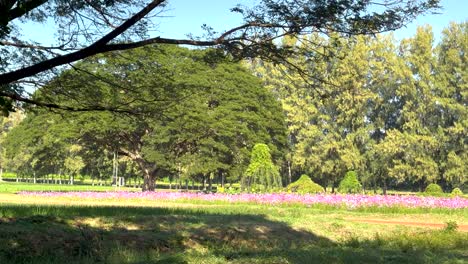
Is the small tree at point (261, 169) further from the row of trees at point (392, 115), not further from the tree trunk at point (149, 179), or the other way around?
the row of trees at point (392, 115)

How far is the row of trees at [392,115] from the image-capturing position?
4638cm

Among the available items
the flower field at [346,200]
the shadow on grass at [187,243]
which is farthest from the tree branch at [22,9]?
the flower field at [346,200]

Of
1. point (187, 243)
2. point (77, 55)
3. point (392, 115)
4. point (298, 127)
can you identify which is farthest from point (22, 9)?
point (392, 115)

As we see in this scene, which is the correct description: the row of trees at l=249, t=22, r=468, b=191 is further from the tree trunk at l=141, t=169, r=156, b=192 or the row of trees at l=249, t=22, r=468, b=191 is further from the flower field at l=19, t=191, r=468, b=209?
the flower field at l=19, t=191, r=468, b=209

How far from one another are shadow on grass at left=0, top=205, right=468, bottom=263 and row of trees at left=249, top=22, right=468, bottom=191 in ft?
108

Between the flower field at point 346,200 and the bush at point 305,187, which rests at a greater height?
the bush at point 305,187

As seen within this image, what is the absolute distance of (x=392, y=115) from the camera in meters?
54.5

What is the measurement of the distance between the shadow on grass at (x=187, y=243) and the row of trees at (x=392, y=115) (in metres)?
33.1

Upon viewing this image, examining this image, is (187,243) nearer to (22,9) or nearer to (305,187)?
(22,9)

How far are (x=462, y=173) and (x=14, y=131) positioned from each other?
36.3m

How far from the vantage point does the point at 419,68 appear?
159 ft

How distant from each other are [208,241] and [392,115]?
47099mm

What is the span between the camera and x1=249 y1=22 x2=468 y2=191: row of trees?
46375mm

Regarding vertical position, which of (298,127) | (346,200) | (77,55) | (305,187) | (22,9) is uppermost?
(298,127)
